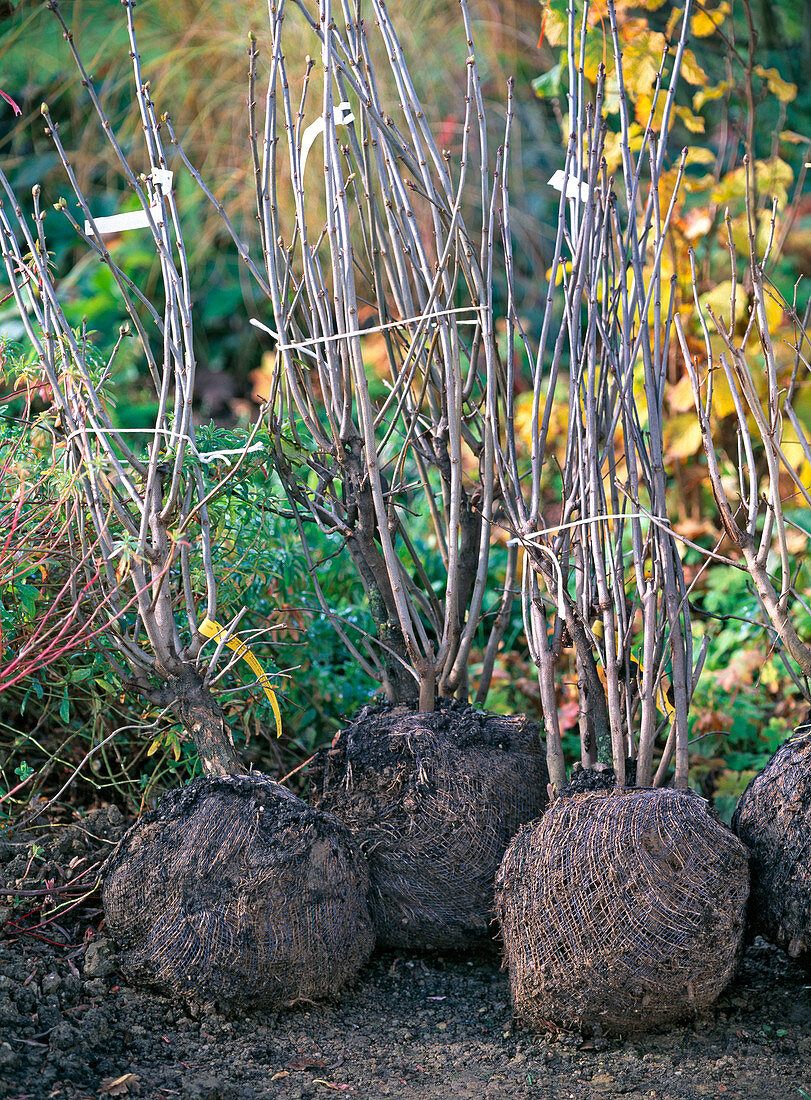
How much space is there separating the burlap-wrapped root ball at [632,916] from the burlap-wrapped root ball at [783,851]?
88 mm

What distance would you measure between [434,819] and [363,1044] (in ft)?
1.40

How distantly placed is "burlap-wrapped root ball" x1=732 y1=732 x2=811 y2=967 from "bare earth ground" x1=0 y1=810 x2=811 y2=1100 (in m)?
0.16

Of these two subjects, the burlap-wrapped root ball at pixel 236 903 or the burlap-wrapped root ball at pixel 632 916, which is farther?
the burlap-wrapped root ball at pixel 236 903

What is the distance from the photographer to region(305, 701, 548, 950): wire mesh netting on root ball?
1907 mm

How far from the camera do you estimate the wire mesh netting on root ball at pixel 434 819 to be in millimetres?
1907

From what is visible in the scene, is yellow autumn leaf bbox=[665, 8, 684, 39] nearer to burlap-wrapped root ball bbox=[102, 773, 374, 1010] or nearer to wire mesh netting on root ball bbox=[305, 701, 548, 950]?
wire mesh netting on root ball bbox=[305, 701, 548, 950]

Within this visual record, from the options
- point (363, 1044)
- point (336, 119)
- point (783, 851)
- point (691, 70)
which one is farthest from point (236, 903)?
point (691, 70)

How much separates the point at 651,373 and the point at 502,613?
72 cm

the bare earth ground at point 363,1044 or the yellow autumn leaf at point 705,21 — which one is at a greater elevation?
the yellow autumn leaf at point 705,21

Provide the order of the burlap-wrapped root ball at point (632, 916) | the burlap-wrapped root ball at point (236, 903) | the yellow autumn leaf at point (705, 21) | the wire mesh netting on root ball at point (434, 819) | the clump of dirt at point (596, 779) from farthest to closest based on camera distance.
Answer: the yellow autumn leaf at point (705, 21)
the wire mesh netting on root ball at point (434, 819)
the clump of dirt at point (596, 779)
the burlap-wrapped root ball at point (236, 903)
the burlap-wrapped root ball at point (632, 916)

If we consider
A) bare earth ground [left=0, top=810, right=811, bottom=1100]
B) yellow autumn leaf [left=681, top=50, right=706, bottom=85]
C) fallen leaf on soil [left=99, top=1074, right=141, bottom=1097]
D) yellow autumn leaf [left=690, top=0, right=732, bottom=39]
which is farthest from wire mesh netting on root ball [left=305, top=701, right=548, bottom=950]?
Answer: yellow autumn leaf [left=690, top=0, right=732, bottom=39]

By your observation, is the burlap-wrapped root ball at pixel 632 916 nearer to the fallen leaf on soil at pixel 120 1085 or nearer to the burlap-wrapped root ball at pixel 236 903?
the burlap-wrapped root ball at pixel 236 903

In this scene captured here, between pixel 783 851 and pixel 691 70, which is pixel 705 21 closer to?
pixel 691 70

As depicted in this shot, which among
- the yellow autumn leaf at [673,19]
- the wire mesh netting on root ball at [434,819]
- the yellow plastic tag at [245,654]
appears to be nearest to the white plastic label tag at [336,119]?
the yellow plastic tag at [245,654]
